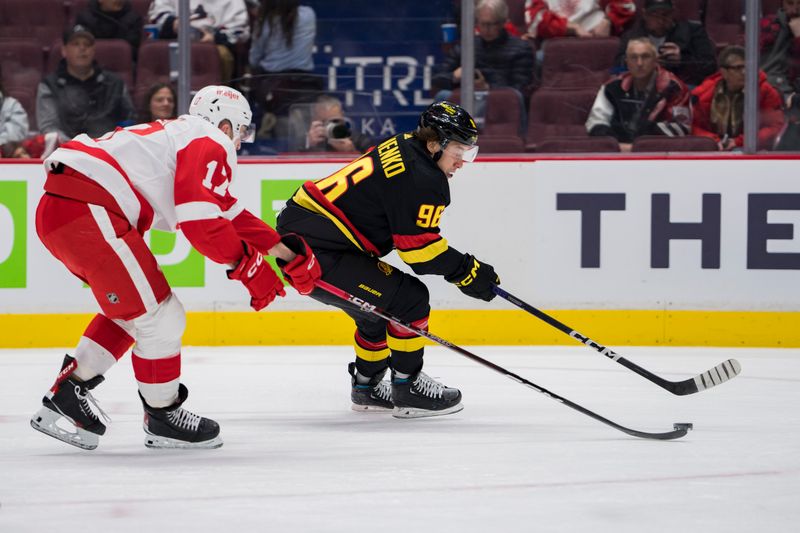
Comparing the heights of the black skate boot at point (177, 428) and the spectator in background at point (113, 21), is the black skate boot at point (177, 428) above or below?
below


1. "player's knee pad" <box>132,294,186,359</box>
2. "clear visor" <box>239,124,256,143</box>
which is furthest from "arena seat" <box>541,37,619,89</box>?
"player's knee pad" <box>132,294,186,359</box>

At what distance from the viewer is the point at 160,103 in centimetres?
590

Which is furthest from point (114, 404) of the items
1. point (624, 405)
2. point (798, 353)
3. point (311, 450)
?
point (798, 353)

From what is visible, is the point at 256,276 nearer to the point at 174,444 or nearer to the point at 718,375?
the point at 174,444

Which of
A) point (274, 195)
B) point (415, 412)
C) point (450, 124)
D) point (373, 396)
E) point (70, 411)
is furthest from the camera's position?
point (274, 195)

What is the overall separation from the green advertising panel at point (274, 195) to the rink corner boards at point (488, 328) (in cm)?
35

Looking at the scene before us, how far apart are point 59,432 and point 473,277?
136 centimetres

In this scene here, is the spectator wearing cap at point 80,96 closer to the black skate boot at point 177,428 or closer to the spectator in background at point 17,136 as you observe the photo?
the spectator in background at point 17,136

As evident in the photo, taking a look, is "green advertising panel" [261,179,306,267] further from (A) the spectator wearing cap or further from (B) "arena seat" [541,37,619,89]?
(B) "arena seat" [541,37,619,89]

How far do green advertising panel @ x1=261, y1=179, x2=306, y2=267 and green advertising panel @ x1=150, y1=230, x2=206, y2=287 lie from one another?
37 centimetres

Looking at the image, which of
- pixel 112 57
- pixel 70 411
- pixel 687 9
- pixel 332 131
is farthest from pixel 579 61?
pixel 70 411

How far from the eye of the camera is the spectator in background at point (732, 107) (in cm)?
569

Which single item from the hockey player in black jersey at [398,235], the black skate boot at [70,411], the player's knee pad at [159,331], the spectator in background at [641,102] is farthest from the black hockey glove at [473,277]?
the spectator in background at [641,102]

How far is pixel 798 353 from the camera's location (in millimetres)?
5406
